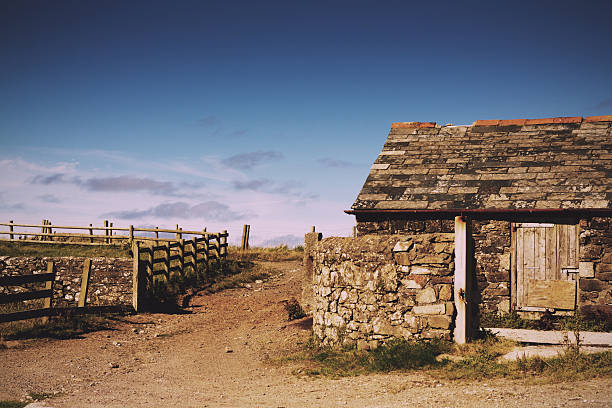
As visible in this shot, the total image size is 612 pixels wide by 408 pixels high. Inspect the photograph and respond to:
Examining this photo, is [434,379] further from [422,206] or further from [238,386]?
[422,206]

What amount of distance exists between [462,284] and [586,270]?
580 centimetres

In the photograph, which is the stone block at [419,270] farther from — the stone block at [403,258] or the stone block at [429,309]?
the stone block at [429,309]

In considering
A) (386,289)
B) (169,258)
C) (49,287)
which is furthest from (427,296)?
(169,258)

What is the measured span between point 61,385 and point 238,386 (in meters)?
2.81

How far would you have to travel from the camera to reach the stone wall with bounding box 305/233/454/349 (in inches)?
332

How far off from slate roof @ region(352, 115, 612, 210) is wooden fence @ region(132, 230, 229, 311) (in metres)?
6.71

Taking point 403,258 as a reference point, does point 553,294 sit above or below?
below

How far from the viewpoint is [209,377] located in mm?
8797

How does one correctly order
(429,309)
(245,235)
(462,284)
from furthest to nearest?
(245,235), (429,309), (462,284)

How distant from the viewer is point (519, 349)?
824 centimetres

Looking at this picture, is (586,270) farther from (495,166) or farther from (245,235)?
(245,235)

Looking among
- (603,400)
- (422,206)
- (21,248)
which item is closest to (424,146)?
(422,206)

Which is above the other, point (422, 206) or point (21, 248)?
point (422, 206)

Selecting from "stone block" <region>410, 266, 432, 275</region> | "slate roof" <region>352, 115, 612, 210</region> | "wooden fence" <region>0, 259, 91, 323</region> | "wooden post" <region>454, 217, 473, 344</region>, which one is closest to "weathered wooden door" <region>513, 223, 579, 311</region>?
"slate roof" <region>352, 115, 612, 210</region>
